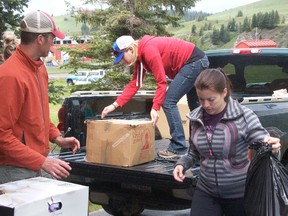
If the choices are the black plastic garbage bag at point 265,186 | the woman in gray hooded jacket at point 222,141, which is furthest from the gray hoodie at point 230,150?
the black plastic garbage bag at point 265,186

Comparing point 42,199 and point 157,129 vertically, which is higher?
point 42,199

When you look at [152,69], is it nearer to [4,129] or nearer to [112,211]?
[112,211]

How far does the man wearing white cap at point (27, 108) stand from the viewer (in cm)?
320

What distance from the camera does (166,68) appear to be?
535 cm

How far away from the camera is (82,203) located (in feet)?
10.1

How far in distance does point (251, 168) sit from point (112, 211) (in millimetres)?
2797

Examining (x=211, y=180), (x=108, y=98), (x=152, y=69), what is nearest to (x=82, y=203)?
(x=211, y=180)

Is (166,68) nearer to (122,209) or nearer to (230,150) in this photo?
(122,209)

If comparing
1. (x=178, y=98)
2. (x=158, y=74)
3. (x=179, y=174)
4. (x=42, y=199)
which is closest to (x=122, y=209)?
(x=178, y=98)

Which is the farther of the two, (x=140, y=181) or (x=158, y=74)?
(x=158, y=74)

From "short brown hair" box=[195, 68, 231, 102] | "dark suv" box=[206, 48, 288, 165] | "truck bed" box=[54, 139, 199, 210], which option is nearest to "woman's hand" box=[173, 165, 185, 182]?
"truck bed" box=[54, 139, 199, 210]

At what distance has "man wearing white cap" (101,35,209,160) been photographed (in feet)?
16.2

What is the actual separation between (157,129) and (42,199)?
3.40m

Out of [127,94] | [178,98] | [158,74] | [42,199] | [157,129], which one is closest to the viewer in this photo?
[42,199]
